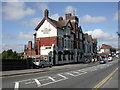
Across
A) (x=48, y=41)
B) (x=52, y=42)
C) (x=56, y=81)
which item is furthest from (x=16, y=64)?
(x=48, y=41)

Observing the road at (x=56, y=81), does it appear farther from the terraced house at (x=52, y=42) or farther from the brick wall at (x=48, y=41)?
the brick wall at (x=48, y=41)

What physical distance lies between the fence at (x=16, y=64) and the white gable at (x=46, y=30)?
16.0 meters

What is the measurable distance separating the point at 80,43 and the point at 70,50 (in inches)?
454

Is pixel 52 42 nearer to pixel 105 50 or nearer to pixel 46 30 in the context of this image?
pixel 46 30

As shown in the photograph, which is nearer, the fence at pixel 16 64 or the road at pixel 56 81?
the road at pixel 56 81

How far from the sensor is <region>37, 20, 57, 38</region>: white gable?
4653 cm

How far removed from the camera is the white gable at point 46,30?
46.5 metres

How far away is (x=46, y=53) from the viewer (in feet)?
143

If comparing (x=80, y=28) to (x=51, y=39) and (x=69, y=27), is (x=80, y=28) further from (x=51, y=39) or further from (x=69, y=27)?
(x=51, y=39)

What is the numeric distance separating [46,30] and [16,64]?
20488 millimetres

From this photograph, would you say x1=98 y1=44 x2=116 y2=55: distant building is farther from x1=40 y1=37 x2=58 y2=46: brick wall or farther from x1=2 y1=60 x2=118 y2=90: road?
x1=2 y1=60 x2=118 y2=90: road

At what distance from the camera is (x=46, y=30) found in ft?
157

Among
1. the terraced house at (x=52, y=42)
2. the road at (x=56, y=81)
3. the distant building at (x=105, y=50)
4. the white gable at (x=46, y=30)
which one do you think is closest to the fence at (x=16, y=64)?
the road at (x=56, y=81)

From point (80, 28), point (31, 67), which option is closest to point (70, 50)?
point (80, 28)
